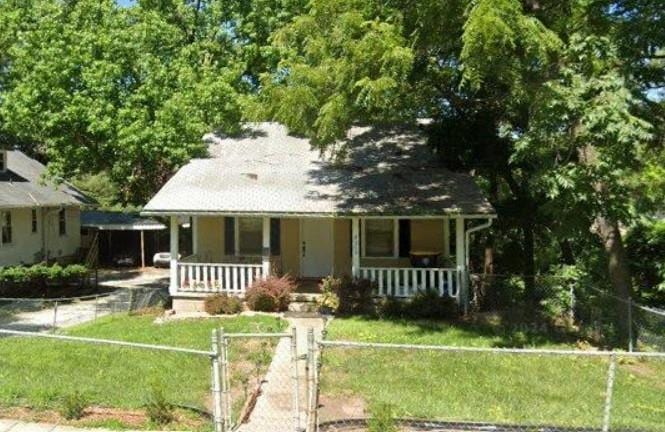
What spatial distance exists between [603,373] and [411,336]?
4.47 metres

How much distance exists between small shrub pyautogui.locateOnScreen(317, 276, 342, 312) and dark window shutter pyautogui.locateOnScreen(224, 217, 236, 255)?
4478 millimetres

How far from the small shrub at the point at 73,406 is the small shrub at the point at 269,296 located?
889cm

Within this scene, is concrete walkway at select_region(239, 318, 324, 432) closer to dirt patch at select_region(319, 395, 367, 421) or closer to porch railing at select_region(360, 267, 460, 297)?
dirt patch at select_region(319, 395, 367, 421)

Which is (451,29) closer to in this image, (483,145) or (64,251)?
(483,145)

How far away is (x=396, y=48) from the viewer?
43.0 feet

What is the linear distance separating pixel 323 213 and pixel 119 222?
778 inches

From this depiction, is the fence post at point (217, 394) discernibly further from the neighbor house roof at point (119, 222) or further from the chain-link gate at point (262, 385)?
the neighbor house roof at point (119, 222)

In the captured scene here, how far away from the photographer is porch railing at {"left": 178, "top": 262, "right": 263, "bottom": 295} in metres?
19.0

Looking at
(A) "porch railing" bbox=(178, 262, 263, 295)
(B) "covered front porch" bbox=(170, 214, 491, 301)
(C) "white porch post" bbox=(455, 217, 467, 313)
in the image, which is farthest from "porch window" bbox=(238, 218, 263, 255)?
(C) "white porch post" bbox=(455, 217, 467, 313)

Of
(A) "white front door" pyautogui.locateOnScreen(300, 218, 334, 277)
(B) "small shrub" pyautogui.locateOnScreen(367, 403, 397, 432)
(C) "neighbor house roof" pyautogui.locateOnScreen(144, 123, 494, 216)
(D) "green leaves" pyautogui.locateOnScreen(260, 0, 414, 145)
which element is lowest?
(B) "small shrub" pyautogui.locateOnScreen(367, 403, 397, 432)

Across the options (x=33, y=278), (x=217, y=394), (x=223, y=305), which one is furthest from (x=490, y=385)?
(x=33, y=278)

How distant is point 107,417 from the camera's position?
29.7 ft

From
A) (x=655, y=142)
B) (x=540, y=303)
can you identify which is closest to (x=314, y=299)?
(x=540, y=303)

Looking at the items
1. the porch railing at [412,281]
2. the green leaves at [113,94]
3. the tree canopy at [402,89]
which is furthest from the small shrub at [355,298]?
the green leaves at [113,94]
